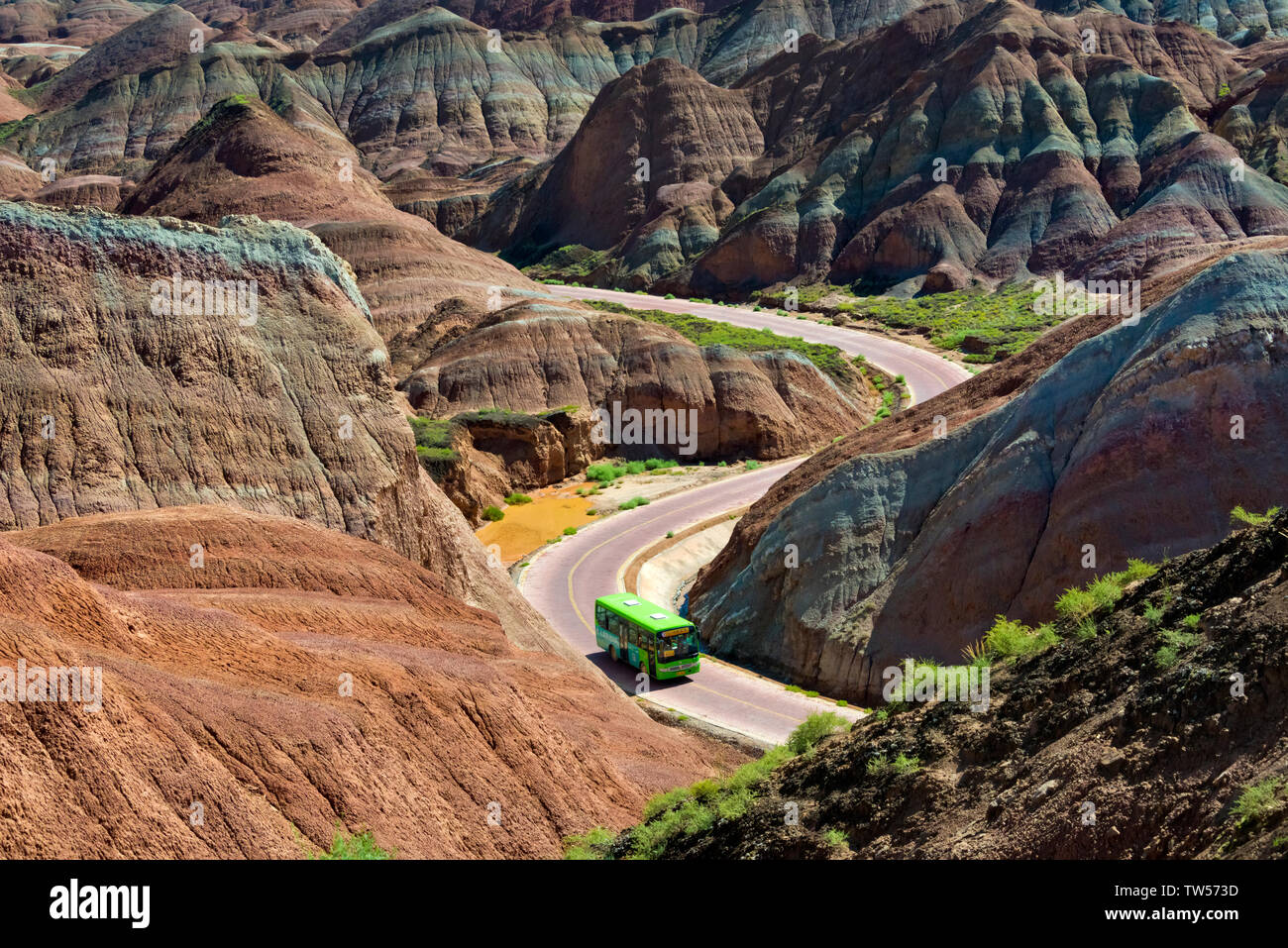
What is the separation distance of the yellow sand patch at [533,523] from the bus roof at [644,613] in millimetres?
10992

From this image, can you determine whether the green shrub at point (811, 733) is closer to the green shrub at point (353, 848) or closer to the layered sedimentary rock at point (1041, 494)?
the green shrub at point (353, 848)

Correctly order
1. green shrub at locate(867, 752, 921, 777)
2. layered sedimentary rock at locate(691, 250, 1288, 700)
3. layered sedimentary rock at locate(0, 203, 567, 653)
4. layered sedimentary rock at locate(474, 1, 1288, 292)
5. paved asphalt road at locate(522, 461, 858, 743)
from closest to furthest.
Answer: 1. green shrub at locate(867, 752, 921, 777)
2. layered sedimentary rock at locate(0, 203, 567, 653)
3. layered sedimentary rock at locate(691, 250, 1288, 700)
4. paved asphalt road at locate(522, 461, 858, 743)
5. layered sedimentary rock at locate(474, 1, 1288, 292)

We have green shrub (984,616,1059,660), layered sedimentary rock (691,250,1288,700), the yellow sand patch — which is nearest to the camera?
green shrub (984,616,1059,660)

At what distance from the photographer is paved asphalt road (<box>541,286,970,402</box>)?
64.5 meters

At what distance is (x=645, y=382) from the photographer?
59625 millimetres

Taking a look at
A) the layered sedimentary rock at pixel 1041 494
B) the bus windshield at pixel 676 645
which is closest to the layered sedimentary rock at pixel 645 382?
the layered sedimentary rock at pixel 1041 494

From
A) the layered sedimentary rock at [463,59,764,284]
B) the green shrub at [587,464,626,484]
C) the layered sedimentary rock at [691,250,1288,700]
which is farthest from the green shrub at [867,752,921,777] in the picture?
the layered sedimentary rock at [463,59,764,284]

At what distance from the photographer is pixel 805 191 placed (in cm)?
9562

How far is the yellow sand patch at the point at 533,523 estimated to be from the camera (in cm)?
4550

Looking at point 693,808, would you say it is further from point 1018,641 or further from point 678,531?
point 678,531

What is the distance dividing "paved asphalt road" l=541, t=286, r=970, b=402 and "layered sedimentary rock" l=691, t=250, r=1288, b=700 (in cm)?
3110

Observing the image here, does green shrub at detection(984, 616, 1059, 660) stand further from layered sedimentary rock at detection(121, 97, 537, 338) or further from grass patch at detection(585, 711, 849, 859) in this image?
layered sedimentary rock at detection(121, 97, 537, 338)

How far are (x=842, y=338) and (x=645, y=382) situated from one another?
2094 centimetres

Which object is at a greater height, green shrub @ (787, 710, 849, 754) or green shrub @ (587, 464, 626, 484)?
green shrub @ (787, 710, 849, 754)
